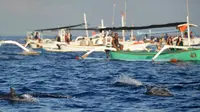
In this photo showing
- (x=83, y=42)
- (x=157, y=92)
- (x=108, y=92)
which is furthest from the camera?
(x=83, y=42)

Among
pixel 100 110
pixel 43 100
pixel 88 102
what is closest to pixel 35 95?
pixel 43 100

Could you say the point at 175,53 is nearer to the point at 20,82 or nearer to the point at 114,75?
the point at 114,75

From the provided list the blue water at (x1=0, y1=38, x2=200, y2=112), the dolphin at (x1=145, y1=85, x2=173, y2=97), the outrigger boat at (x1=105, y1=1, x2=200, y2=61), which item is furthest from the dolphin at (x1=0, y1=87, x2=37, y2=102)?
the outrigger boat at (x1=105, y1=1, x2=200, y2=61)

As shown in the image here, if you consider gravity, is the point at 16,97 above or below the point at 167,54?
below

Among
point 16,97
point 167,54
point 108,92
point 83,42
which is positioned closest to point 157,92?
point 108,92

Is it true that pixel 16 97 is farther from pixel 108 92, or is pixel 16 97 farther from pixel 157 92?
pixel 157 92

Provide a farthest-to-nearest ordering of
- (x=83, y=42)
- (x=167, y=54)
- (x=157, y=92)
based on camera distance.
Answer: (x=83, y=42), (x=167, y=54), (x=157, y=92)

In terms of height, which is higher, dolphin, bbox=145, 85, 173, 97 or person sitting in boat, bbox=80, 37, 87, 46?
person sitting in boat, bbox=80, 37, 87, 46

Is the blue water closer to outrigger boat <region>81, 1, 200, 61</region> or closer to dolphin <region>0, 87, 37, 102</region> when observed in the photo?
dolphin <region>0, 87, 37, 102</region>

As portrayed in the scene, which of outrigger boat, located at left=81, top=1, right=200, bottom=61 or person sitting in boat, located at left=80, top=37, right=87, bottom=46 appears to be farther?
person sitting in boat, located at left=80, top=37, right=87, bottom=46

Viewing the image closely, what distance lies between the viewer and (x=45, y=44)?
7375 cm

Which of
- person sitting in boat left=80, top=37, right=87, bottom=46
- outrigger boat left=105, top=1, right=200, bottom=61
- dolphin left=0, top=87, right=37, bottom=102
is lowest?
dolphin left=0, top=87, right=37, bottom=102

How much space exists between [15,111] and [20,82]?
9.97 metres

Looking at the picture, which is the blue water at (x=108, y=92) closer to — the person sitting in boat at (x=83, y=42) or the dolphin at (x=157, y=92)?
the dolphin at (x=157, y=92)
